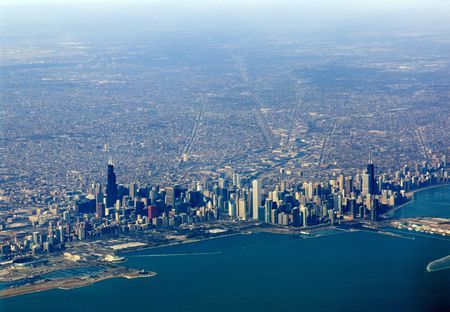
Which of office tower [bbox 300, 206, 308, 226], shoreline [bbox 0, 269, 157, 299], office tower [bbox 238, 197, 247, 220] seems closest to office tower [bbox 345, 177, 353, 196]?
office tower [bbox 300, 206, 308, 226]

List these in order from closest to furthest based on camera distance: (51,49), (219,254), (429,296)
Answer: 1. (429,296)
2. (219,254)
3. (51,49)

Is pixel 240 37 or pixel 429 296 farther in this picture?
pixel 240 37

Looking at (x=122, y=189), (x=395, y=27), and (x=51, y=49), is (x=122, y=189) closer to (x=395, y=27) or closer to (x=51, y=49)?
(x=395, y=27)

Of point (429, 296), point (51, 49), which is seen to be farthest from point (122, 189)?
point (51, 49)

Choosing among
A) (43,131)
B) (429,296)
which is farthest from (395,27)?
(429,296)

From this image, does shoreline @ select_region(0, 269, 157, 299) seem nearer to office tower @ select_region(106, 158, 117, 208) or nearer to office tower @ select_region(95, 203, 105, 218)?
office tower @ select_region(95, 203, 105, 218)

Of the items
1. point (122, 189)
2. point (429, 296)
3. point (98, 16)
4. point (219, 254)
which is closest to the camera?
point (429, 296)

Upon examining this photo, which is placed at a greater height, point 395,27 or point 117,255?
point 395,27
